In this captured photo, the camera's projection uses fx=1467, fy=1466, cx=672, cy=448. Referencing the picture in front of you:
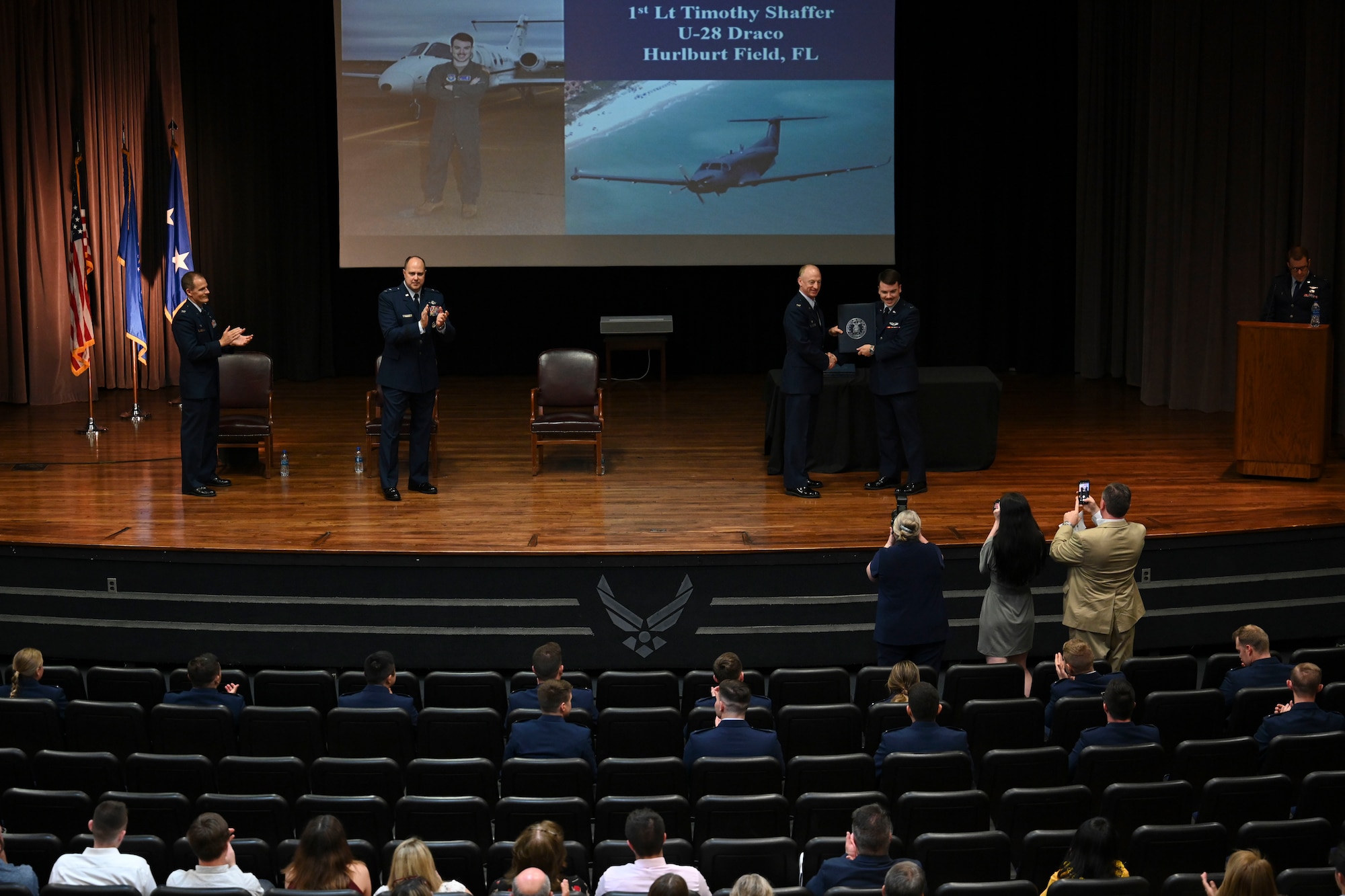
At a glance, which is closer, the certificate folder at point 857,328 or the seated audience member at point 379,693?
the seated audience member at point 379,693

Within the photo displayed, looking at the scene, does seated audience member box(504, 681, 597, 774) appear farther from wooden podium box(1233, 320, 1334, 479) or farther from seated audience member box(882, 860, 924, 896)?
wooden podium box(1233, 320, 1334, 479)

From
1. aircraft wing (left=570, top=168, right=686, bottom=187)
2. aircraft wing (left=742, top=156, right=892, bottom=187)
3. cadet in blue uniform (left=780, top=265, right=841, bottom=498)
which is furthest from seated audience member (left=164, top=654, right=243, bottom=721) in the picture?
aircraft wing (left=742, top=156, right=892, bottom=187)

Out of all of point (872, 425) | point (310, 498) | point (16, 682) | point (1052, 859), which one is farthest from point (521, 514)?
point (1052, 859)

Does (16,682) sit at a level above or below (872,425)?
below

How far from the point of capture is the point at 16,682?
6.30m

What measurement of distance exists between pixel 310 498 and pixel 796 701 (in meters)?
4.10

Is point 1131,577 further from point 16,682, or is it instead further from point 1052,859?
point 16,682

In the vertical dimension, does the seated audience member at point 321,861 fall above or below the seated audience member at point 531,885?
below

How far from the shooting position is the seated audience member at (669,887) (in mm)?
3797

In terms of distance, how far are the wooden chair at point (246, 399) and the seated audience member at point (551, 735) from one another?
505 centimetres

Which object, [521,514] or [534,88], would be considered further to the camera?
[534,88]

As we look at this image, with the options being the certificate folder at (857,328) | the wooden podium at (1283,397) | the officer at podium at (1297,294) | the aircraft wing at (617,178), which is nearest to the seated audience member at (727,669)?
the certificate folder at (857,328)

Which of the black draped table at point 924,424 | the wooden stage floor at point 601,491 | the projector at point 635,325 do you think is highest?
the projector at point 635,325

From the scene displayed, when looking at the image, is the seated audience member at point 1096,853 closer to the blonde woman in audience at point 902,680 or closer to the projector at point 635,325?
the blonde woman in audience at point 902,680
